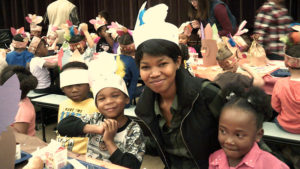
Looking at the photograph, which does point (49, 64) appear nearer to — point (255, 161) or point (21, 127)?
point (21, 127)

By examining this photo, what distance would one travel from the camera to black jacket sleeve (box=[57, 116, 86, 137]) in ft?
6.15

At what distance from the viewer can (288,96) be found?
2.75 m

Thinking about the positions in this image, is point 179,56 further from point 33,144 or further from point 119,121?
Answer: point 33,144

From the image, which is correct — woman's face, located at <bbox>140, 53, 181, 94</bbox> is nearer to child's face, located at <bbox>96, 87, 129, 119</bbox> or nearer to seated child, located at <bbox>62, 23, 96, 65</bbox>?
child's face, located at <bbox>96, 87, 129, 119</bbox>

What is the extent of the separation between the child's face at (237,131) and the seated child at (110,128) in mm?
505

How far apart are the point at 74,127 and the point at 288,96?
183 centimetres

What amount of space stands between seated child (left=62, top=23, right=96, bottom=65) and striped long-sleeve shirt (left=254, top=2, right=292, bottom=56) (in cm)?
230

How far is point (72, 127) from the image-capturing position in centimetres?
190

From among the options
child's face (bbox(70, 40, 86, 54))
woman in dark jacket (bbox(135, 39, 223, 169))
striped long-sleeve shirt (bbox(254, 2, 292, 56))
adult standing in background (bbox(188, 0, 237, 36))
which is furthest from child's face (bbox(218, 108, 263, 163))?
child's face (bbox(70, 40, 86, 54))

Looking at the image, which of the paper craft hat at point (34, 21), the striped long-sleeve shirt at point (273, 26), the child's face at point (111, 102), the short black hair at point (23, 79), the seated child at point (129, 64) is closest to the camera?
the child's face at point (111, 102)

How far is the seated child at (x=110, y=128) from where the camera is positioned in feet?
5.69

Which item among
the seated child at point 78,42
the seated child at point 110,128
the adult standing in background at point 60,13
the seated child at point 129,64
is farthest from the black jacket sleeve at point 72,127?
the adult standing in background at point 60,13

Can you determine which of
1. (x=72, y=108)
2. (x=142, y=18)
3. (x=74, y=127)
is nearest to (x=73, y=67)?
(x=72, y=108)

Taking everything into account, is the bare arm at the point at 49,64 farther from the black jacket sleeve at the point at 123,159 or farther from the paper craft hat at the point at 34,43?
the black jacket sleeve at the point at 123,159
